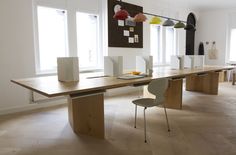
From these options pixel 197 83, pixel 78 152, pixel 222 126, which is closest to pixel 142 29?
pixel 197 83

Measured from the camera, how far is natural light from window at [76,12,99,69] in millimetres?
5117

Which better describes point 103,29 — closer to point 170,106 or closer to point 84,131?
point 170,106

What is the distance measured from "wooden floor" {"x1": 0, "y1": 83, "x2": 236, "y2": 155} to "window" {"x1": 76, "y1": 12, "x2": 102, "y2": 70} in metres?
1.46

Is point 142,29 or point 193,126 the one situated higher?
point 142,29

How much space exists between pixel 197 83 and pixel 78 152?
4388 millimetres

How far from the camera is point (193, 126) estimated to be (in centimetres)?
327

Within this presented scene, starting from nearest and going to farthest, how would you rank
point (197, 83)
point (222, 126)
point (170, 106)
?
point (222, 126)
point (170, 106)
point (197, 83)

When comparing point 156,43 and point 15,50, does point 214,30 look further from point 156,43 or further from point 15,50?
point 15,50

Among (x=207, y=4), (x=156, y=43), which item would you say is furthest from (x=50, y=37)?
(x=207, y=4)

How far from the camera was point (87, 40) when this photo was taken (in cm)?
527

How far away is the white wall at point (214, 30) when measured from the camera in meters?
8.10

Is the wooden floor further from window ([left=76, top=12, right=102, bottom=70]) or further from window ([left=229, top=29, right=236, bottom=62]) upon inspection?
window ([left=229, top=29, right=236, bottom=62])

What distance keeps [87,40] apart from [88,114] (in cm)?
288

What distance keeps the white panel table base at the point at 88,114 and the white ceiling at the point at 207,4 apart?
535 cm
